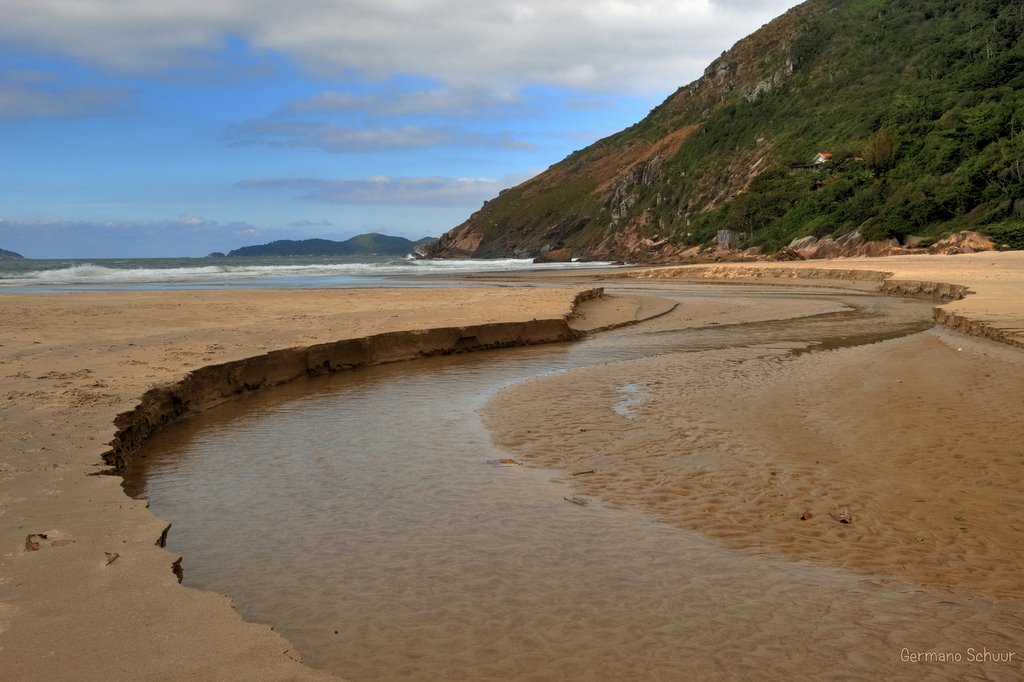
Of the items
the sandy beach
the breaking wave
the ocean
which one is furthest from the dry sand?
the breaking wave

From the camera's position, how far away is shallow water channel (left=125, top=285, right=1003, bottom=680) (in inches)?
141

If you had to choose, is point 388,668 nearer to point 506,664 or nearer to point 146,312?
point 506,664

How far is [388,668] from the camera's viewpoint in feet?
11.5

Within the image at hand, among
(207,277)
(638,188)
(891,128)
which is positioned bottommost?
(207,277)

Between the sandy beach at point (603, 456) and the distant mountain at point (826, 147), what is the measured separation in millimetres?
37771

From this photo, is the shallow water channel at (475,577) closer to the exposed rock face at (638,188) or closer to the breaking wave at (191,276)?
the breaking wave at (191,276)

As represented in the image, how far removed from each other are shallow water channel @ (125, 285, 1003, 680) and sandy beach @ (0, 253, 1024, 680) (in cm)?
36

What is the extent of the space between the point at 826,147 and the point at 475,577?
76.3 meters

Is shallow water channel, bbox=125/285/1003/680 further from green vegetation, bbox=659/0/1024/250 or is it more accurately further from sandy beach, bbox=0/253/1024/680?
green vegetation, bbox=659/0/1024/250

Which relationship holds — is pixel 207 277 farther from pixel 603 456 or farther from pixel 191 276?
pixel 603 456

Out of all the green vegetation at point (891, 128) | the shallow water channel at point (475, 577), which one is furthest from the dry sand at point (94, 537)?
the green vegetation at point (891, 128)

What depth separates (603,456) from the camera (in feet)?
23.4

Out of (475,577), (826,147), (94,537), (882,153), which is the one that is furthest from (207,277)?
(826,147)

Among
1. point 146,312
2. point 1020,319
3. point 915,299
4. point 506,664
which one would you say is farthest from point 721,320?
point 506,664
